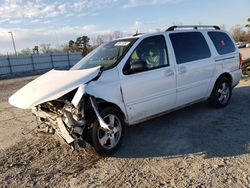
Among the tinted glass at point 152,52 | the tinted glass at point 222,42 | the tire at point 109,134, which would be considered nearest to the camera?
the tire at point 109,134

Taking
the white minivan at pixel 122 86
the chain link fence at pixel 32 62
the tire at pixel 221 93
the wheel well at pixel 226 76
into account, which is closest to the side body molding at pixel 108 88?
the white minivan at pixel 122 86

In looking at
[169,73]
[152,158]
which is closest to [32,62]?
[169,73]

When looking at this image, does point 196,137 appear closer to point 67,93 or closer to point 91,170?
point 91,170

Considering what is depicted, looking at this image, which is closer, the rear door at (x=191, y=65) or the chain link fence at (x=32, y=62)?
the rear door at (x=191, y=65)

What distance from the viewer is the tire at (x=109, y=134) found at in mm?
4201

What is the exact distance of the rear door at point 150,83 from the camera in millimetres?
4559

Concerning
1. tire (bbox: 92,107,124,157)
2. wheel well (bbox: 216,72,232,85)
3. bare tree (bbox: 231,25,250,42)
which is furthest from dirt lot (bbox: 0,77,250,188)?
bare tree (bbox: 231,25,250,42)

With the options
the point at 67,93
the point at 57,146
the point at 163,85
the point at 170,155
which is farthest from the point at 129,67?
the point at 57,146

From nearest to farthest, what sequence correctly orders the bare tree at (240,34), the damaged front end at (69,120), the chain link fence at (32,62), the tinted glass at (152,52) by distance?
the damaged front end at (69,120)
the tinted glass at (152,52)
the chain link fence at (32,62)
the bare tree at (240,34)

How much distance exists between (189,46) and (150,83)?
1477mm

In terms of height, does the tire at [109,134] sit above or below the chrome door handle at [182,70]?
below

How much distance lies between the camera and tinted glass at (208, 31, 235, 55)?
20.5 ft

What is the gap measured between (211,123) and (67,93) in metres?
3.05

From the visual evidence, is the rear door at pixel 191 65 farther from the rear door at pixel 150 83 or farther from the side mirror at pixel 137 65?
the side mirror at pixel 137 65
